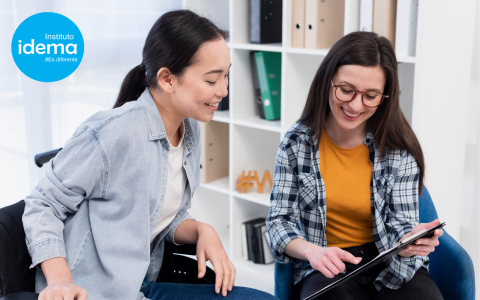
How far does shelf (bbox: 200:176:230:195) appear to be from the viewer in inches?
99.4

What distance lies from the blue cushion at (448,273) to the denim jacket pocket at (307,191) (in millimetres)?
190

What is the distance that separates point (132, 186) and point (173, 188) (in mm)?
156

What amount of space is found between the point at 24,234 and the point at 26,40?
1460 mm

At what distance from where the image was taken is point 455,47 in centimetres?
188

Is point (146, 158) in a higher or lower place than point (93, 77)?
lower

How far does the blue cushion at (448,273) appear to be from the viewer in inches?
52.5

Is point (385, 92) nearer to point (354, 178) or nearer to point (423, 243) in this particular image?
point (354, 178)

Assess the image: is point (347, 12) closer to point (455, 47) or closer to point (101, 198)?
point (455, 47)

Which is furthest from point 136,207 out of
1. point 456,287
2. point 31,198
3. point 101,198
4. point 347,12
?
point 347,12

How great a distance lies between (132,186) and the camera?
1107 millimetres

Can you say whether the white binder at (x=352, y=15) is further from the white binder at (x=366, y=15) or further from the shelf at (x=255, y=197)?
the shelf at (x=255, y=197)

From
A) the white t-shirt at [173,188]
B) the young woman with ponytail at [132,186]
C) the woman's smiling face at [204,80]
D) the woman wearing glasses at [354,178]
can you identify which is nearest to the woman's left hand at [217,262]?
the young woman with ponytail at [132,186]

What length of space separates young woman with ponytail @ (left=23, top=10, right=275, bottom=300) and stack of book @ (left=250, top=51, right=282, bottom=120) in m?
1.14

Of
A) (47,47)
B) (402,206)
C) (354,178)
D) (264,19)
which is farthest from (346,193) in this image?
(47,47)
